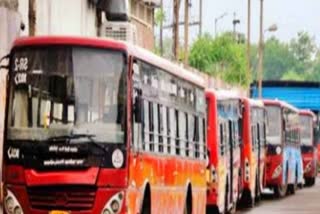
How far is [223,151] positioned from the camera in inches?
1267

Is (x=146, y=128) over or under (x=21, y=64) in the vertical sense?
under

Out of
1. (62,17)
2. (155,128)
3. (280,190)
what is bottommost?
(280,190)

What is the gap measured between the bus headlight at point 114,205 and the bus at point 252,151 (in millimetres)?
17461

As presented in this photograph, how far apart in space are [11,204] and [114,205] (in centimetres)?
146

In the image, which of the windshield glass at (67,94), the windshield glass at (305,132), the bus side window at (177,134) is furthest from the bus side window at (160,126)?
the windshield glass at (305,132)

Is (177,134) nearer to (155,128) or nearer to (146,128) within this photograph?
(155,128)

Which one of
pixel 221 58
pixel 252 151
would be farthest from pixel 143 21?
pixel 221 58

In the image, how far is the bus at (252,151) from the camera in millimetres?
37781

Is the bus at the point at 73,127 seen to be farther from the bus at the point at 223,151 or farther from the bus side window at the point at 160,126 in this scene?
the bus at the point at 223,151

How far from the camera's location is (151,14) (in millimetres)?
61500

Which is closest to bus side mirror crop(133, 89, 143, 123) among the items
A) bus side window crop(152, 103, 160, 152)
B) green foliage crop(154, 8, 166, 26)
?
bus side window crop(152, 103, 160, 152)

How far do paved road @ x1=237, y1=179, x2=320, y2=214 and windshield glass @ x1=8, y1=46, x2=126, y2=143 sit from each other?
16.7m

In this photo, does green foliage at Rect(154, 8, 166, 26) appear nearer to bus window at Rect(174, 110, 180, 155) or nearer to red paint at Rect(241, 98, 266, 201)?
red paint at Rect(241, 98, 266, 201)

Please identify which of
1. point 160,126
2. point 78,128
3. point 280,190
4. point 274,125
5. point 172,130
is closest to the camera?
point 78,128
